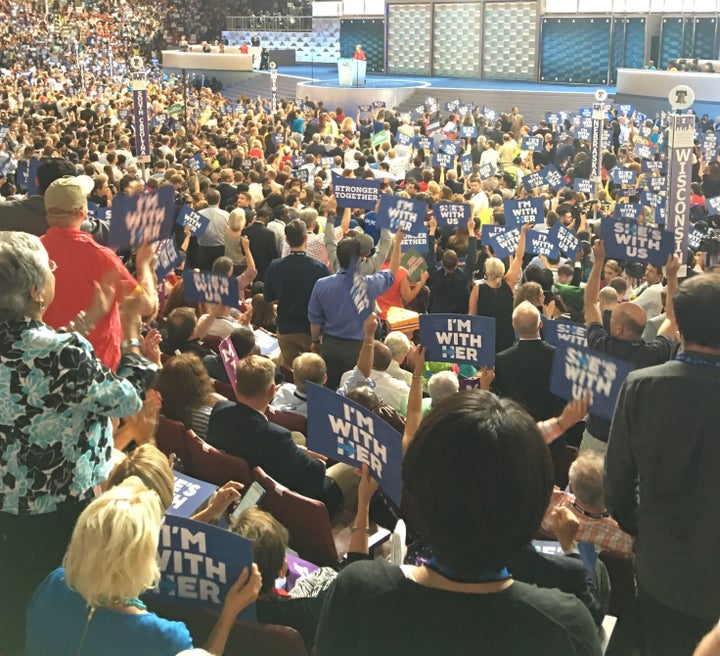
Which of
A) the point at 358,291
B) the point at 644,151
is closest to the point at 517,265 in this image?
the point at 358,291

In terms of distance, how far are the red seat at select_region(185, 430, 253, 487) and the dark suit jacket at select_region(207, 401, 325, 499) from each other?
88 mm

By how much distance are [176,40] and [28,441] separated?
40.5m

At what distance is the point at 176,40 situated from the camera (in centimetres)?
4056

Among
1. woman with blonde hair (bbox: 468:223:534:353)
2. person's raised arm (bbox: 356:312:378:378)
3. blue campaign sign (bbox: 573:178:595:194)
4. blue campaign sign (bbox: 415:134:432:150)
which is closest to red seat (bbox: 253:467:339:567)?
person's raised arm (bbox: 356:312:378:378)

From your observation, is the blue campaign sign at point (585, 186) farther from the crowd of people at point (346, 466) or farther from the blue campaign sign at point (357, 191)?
the blue campaign sign at point (357, 191)

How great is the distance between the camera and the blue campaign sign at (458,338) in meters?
4.73

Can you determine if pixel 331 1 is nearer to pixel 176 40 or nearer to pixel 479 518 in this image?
pixel 176 40

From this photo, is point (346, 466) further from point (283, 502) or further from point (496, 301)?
point (496, 301)

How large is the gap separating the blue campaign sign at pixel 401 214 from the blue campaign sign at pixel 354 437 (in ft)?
13.4

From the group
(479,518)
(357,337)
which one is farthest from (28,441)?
(357,337)

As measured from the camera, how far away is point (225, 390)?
5211mm

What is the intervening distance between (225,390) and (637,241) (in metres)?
2.63

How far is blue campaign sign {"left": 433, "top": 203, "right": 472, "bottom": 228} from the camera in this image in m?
8.55

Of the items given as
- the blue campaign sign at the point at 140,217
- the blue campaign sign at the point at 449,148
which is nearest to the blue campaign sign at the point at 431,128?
the blue campaign sign at the point at 449,148
